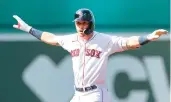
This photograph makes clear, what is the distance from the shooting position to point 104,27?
18.8 feet

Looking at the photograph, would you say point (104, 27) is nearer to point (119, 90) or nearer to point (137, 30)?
point (137, 30)

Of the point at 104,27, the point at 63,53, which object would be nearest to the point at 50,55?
the point at 63,53

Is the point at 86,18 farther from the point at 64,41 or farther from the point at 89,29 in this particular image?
the point at 64,41

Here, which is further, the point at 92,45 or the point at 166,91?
the point at 166,91

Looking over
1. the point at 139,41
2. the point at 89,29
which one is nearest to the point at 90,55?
the point at 89,29

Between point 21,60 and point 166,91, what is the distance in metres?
1.66

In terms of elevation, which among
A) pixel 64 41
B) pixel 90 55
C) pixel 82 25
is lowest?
pixel 90 55

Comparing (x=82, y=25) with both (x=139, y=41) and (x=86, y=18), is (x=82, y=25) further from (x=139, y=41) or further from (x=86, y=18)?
(x=139, y=41)

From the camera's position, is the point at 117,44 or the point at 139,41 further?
the point at 117,44

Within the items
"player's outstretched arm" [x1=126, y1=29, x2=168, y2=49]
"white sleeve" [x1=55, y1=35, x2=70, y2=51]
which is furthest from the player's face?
"player's outstretched arm" [x1=126, y1=29, x2=168, y2=49]

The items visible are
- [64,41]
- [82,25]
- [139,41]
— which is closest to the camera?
[139,41]

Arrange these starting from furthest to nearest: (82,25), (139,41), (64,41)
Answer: (64,41)
(82,25)
(139,41)

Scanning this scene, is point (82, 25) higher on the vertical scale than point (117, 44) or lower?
higher

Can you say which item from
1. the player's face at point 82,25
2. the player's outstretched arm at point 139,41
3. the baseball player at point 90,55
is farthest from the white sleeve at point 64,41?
the player's outstretched arm at point 139,41
